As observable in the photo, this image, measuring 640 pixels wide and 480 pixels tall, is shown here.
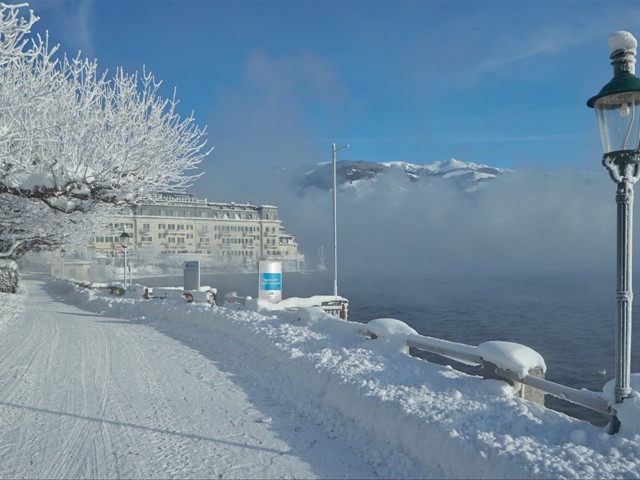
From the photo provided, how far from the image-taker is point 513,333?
42.3 m

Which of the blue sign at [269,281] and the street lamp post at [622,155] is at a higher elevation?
the street lamp post at [622,155]

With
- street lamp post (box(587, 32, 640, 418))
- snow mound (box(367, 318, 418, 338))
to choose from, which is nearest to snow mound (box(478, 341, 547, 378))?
street lamp post (box(587, 32, 640, 418))

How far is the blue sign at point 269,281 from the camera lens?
21.3 m

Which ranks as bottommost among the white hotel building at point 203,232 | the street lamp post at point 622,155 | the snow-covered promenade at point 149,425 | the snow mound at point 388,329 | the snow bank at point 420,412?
the snow-covered promenade at point 149,425

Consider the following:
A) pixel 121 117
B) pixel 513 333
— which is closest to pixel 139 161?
pixel 121 117

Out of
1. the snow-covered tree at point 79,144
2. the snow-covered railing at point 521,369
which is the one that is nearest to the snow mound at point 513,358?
the snow-covered railing at point 521,369

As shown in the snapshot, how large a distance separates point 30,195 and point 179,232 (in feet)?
400

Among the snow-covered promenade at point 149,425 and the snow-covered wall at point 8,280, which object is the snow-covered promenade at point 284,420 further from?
the snow-covered wall at point 8,280

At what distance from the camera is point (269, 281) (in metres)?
21.4

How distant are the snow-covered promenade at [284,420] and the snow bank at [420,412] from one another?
0.07 feet

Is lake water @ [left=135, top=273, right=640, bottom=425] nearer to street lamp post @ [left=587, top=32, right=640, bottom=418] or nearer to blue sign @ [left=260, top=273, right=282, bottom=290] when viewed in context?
blue sign @ [left=260, top=273, right=282, bottom=290]

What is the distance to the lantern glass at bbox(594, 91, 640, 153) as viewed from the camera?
17.8 feet

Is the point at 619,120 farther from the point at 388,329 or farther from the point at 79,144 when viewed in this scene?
the point at 79,144

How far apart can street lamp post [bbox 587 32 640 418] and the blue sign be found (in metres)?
16.7
